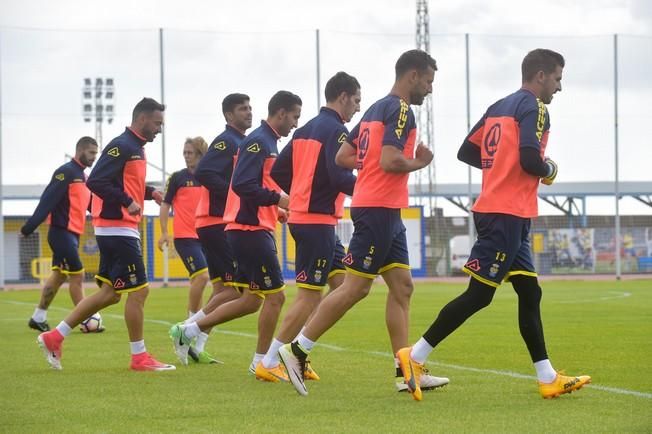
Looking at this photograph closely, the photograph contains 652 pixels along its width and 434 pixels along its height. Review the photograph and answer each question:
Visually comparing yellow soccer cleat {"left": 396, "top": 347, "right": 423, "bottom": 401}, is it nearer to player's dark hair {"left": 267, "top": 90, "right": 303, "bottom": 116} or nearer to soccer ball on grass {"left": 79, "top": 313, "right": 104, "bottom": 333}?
player's dark hair {"left": 267, "top": 90, "right": 303, "bottom": 116}

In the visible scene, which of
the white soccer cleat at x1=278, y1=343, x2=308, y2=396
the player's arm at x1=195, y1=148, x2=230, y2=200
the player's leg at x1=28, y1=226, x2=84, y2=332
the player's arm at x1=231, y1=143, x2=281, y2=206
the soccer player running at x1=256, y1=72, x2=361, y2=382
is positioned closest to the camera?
the white soccer cleat at x1=278, y1=343, x2=308, y2=396

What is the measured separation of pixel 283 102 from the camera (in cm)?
969

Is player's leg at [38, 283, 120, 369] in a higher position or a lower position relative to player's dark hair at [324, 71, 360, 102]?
lower

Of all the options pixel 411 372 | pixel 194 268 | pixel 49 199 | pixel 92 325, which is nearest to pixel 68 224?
pixel 49 199

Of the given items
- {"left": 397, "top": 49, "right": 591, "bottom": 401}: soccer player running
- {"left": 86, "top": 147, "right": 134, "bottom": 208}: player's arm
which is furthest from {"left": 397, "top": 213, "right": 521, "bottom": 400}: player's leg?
{"left": 86, "top": 147, "right": 134, "bottom": 208}: player's arm

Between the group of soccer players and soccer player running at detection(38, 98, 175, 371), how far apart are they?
0.01 metres

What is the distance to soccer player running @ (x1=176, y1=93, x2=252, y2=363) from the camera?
10477 mm

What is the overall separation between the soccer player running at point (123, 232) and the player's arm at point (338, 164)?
1.95 meters

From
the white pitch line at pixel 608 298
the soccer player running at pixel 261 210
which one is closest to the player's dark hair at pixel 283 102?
the soccer player running at pixel 261 210

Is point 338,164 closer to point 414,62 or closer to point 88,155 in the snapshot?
point 414,62

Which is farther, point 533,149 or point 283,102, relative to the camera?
point 283,102

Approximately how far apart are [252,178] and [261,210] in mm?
378

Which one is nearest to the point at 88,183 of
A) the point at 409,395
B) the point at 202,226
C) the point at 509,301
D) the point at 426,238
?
the point at 202,226

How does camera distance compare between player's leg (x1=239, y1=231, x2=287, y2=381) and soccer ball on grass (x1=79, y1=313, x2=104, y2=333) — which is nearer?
player's leg (x1=239, y1=231, x2=287, y2=381)
